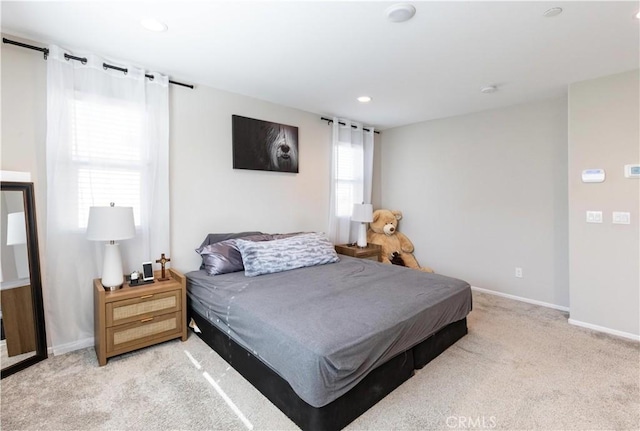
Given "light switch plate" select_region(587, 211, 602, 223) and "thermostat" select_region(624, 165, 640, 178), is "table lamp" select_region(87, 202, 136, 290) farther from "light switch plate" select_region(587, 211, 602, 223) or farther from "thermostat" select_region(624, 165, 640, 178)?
"thermostat" select_region(624, 165, 640, 178)

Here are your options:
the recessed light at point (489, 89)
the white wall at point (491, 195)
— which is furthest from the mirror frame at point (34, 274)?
the white wall at point (491, 195)

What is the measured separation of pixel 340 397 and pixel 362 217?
2.93m

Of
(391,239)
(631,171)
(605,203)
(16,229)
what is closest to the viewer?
(16,229)

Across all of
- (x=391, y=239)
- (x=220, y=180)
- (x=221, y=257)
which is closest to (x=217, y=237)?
(x=221, y=257)

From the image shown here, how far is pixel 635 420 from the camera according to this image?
5.66 ft

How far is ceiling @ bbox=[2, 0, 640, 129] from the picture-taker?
1901mm

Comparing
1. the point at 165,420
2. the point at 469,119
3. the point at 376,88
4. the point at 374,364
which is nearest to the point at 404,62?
the point at 376,88

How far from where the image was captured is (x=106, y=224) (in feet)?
7.53

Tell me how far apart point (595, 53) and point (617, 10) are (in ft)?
2.15

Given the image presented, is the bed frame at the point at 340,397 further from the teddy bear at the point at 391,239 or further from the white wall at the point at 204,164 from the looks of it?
the teddy bear at the point at 391,239

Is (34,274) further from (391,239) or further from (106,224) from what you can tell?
(391,239)

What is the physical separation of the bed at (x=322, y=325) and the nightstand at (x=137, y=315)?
172 millimetres

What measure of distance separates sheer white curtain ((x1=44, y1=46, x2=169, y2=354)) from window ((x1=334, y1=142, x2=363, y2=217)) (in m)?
2.35

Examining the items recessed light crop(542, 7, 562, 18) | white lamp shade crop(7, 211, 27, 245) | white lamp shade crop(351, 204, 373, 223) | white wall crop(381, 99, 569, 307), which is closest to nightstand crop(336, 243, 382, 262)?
white lamp shade crop(351, 204, 373, 223)
